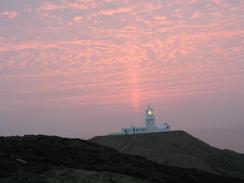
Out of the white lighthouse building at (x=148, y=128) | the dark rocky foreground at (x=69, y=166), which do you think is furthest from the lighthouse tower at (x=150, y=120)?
the dark rocky foreground at (x=69, y=166)

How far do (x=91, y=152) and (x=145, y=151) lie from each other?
45357 millimetres

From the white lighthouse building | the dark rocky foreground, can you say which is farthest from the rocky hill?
the dark rocky foreground

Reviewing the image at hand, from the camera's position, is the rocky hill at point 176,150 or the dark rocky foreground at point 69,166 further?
the rocky hill at point 176,150

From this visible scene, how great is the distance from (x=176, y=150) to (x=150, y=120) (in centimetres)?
1412

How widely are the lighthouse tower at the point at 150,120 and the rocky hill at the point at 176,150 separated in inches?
158

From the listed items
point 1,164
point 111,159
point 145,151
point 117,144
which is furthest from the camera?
point 117,144

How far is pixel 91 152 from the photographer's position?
124ft

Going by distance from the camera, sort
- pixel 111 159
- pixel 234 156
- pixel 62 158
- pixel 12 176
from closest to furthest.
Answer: pixel 12 176, pixel 62 158, pixel 111 159, pixel 234 156

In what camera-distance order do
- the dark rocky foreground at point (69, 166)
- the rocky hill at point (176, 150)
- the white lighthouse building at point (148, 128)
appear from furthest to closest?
1. the white lighthouse building at point (148, 128)
2. the rocky hill at point (176, 150)
3. the dark rocky foreground at point (69, 166)

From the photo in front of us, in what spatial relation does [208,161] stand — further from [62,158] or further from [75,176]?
[75,176]

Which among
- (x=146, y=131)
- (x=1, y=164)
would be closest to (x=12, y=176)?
(x=1, y=164)

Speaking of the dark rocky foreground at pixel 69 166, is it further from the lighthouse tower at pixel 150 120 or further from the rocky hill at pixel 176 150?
the lighthouse tower at pixel 150 120

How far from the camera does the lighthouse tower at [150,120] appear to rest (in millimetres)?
101688

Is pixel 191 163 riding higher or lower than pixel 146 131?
lower
